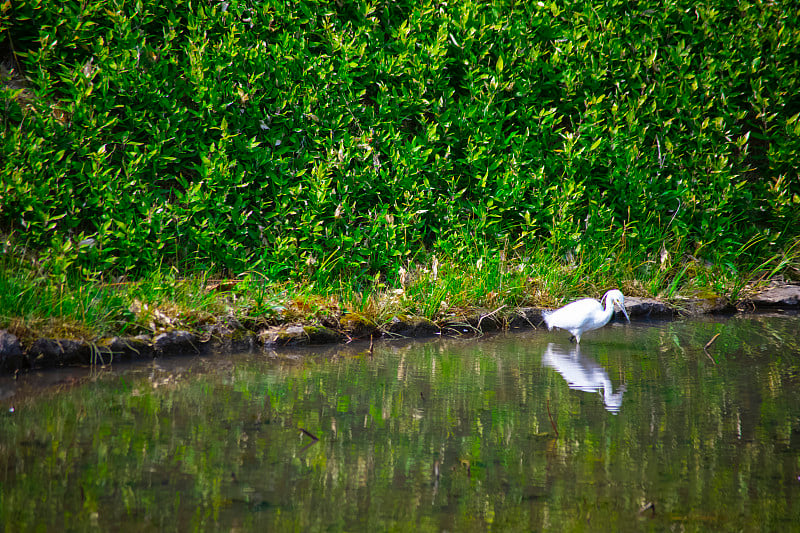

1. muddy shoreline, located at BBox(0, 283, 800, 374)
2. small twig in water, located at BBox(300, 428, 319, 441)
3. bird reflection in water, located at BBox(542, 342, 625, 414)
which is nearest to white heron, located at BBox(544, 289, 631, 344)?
bird reflection in water, located at BBox(542, 342, 625, 414)

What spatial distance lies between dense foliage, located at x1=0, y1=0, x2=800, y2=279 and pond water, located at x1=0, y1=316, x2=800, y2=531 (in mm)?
1408

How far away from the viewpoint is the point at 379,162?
20.3 ft

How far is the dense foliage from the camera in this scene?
17.2 feet

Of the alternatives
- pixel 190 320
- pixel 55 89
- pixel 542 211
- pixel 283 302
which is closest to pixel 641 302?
pixel 542 211

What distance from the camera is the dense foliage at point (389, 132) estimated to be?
525 centimetres

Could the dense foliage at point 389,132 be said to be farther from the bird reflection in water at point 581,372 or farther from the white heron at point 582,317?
the bird reflection in water at point 581,372

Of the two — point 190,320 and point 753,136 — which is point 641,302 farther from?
point 190,320

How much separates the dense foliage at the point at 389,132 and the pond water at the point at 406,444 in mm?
1408

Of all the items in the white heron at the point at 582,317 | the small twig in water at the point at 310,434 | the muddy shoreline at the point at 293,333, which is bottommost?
the small twig in water at the point at 310,434

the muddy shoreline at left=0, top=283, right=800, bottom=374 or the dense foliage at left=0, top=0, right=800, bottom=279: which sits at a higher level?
the dense foliage at left=0, top=0, right=800, bottom=279

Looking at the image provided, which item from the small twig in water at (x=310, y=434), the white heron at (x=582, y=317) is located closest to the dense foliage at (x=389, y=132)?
the white heron at (x=582, y=317)

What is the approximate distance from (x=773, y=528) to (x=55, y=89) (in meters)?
5.42

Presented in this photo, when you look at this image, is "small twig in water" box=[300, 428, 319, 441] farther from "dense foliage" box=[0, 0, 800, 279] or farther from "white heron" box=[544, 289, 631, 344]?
"white heron" box=[544, 289, 631, 344]

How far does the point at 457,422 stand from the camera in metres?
3.46
